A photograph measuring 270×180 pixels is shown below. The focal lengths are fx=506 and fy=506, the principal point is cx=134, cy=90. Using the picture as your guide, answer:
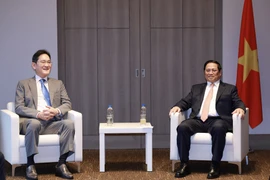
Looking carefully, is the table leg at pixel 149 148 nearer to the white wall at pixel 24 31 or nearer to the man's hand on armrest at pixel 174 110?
the man's hand on armrest at pixel 174 110

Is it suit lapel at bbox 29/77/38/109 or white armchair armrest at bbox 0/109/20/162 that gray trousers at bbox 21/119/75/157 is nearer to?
white armchair armrest at bbox 0/109/20/162

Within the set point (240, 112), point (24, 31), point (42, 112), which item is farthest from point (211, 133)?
point (24, 31)

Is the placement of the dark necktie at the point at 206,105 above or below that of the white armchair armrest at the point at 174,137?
above

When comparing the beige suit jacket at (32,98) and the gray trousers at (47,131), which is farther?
the beige suit jacket at (32,98)

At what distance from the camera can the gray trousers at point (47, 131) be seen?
5.43 metres

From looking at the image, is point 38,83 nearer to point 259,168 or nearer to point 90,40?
point 90,40

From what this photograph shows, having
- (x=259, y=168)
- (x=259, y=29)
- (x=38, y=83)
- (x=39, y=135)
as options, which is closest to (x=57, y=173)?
(x=39, y=135)

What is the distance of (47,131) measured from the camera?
18.8ft

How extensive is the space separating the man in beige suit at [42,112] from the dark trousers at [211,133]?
1204 millimetres

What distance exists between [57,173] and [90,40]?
9.16ft

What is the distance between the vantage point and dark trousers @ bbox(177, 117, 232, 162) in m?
5.51

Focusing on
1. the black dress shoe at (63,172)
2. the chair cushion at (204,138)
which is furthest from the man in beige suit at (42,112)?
the chair cushion at (204,138)

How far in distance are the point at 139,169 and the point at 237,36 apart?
2859 millimetres

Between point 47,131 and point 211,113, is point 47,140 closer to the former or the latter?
point 47,131
